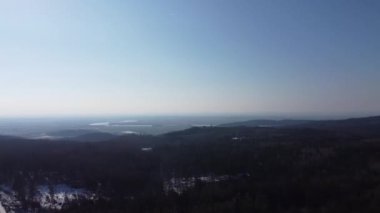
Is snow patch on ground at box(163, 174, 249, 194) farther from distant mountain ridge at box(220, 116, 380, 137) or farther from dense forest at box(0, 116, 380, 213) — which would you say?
distant mountain ridge at box(220, 116, 380, 137)

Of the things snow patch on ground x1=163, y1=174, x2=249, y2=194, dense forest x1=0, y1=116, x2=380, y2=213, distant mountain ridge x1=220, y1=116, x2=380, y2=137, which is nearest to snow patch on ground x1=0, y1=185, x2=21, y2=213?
dense forest x1=0, y1=116, x2=380, y2=213

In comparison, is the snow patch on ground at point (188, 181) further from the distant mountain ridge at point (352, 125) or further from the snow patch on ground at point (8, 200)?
the distant mountain ridge at point (352, 125)

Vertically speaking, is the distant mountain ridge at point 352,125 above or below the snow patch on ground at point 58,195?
above

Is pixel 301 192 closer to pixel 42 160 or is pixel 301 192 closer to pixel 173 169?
pixel 173 169

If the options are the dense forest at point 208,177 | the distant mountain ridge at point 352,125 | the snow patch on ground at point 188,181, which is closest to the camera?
the dense forest at point 208,177

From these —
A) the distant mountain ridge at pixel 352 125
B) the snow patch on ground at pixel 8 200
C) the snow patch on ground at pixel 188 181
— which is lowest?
the snow patch on ground at pixel 8 200

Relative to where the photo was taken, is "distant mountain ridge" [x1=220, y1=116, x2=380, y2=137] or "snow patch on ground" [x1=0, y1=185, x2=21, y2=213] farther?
"distant mountain ridge" [x1=220, y1=116, x2=380, y2=137]

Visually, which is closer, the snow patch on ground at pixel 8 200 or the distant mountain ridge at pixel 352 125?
the snow patch on ground at pixel 8 200

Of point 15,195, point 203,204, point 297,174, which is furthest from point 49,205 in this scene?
point 297,174

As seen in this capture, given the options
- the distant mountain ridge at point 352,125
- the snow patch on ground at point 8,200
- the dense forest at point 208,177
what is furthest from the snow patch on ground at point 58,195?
the distant mountain ridge at point 352,125
